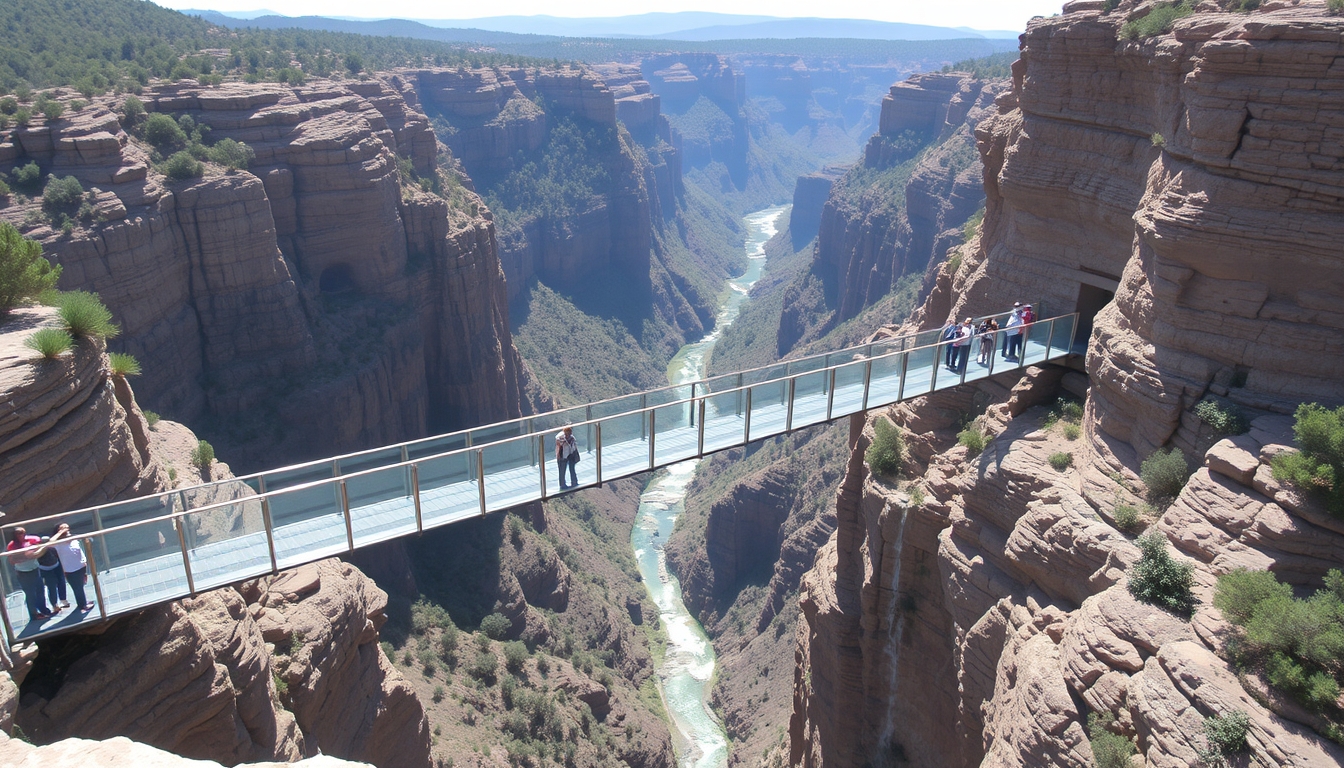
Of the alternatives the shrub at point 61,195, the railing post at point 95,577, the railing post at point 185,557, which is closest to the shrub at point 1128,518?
the railing post at point 185,557

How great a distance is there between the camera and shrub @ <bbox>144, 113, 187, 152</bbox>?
114 feet

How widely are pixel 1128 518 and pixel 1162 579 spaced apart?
198 cm

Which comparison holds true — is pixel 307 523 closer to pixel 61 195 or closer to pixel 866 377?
pixel 866 377


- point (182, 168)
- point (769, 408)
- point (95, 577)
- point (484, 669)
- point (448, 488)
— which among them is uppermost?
point (182, 168)

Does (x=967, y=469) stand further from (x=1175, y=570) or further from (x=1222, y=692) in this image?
(x=1222, y=692)

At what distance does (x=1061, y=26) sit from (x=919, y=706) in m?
16.4

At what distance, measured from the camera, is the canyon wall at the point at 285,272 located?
99.6 ft

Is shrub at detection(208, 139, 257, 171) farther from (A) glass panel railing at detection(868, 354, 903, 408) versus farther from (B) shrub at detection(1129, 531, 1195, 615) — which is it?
(B) shrub at detection(1129, 531, 1195, 615)

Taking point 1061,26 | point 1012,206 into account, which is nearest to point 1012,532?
point 1012,206

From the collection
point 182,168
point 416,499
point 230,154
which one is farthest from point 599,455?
point 230,154

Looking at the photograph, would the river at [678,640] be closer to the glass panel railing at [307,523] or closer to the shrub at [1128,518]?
the glass panel railing at [307,523]

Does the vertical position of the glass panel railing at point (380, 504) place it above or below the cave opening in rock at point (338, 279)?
above

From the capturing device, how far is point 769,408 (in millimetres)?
20016

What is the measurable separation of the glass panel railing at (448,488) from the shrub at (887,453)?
11.2 metres
